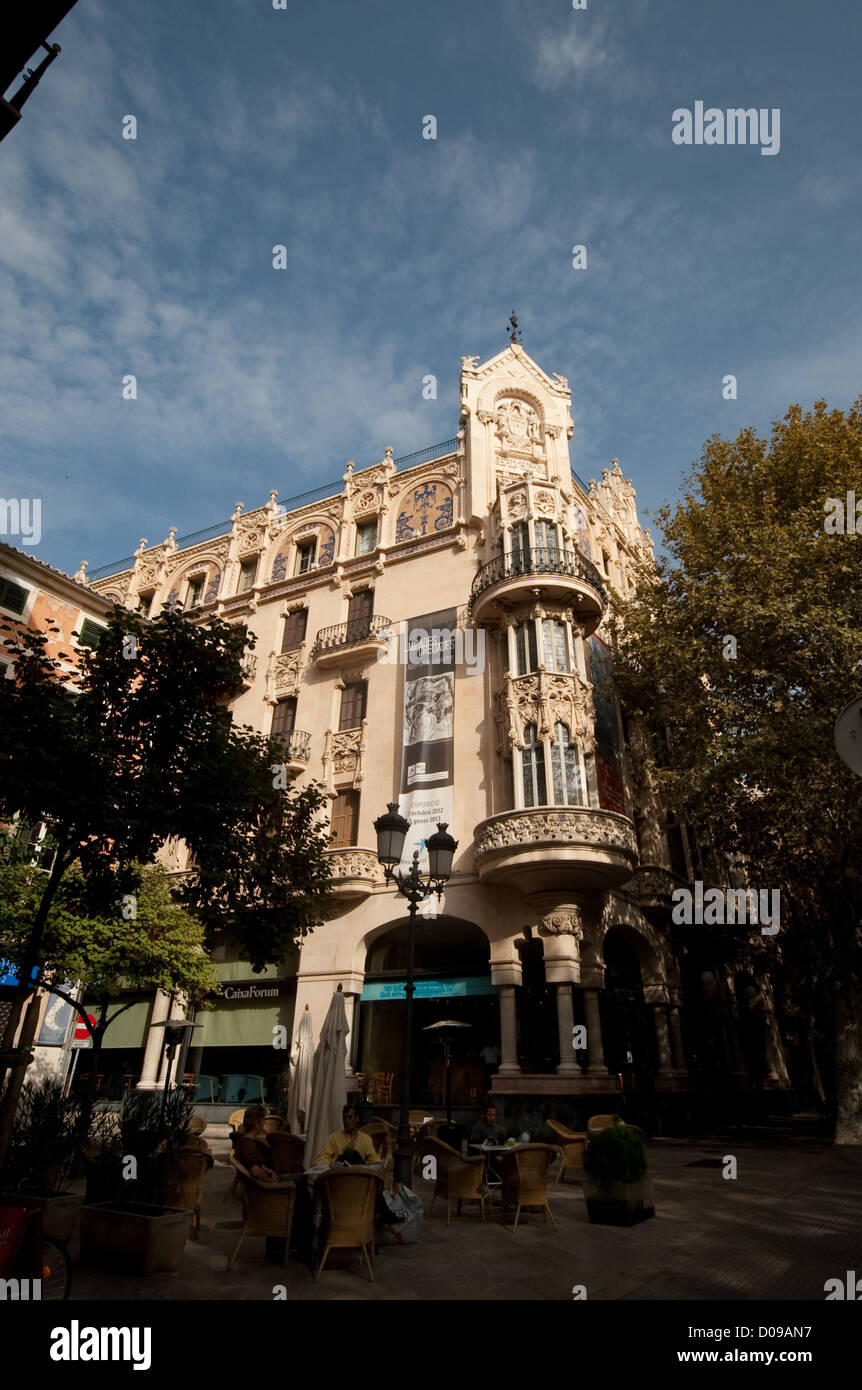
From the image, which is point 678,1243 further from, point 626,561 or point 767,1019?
point 626,561

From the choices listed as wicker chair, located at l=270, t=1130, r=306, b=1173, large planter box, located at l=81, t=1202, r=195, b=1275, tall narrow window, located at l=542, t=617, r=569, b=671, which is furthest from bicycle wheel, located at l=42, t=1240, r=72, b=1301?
tall narrow window, located at l=542, t=617, r=569, b=671

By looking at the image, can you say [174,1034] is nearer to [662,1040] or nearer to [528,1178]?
[662,1040]

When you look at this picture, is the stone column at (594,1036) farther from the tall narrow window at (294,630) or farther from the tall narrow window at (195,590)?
the tall narrow window at (195,590)

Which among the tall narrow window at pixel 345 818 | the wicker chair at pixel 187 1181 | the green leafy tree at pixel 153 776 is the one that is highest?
the tall narrow window at pixel 345 818

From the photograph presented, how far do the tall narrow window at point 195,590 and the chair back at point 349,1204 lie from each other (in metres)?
30.9

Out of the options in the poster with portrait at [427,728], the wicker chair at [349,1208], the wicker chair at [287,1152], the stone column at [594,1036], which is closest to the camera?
the wicker chair at [349,1208]

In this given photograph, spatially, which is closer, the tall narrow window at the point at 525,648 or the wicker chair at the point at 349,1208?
the wicker chair at the point at 349,1208

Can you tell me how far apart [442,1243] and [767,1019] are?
2801 cm

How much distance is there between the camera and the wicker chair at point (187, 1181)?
786cm

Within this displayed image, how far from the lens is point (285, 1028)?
922 inches

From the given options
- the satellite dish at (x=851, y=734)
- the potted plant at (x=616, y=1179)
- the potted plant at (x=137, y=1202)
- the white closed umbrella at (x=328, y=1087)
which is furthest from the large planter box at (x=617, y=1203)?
the satellite dish at (x=851, y=734)

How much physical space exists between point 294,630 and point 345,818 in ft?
30.4

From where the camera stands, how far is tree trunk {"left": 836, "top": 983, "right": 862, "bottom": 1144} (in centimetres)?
1795
